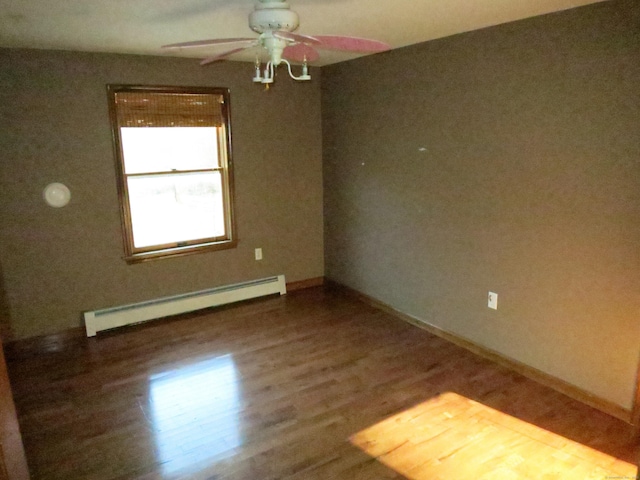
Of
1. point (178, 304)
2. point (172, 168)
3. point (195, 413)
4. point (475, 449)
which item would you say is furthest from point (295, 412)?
point (172, 168)

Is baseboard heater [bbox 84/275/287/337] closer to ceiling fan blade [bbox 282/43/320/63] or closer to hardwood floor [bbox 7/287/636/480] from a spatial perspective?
hardwood floor [bbox 7/287/636/480]

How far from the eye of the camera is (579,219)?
8.45 ft

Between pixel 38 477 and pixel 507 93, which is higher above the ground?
pixel 507 93

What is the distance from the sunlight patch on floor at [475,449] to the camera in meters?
2.15

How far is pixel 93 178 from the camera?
361 centimetres

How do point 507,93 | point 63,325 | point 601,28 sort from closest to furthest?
point 601,28 < point 507,93 < point 63,325

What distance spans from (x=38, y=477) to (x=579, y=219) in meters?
3.08

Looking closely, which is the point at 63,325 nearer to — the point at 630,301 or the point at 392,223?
the point at 392,223

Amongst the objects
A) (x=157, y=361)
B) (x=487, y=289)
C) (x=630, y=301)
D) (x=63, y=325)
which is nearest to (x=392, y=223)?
(x=487, y=289)

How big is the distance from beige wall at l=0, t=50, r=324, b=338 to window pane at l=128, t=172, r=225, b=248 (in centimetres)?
19

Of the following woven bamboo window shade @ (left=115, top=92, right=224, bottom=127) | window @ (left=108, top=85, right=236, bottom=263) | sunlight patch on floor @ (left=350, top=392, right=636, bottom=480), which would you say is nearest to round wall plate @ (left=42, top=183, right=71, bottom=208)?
window @ (left=108, top=85, right=236, bottom=263)

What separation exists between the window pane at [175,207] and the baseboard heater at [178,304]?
52cm

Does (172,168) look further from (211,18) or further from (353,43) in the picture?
(353,43)

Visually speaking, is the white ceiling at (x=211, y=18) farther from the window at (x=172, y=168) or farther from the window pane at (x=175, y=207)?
the window pane at (x=175, y=207)
